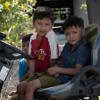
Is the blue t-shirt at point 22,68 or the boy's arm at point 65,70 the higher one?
the boy's arm at point 65,70

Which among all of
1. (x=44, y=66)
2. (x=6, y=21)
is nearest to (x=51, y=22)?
(x=44, y=66)

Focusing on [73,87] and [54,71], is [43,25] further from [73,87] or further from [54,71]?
[73,87]

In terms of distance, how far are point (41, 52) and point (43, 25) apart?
0.29m

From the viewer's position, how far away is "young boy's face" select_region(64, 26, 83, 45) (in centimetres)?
520

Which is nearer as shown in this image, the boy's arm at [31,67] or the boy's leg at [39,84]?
the boy's leg at [39,84]

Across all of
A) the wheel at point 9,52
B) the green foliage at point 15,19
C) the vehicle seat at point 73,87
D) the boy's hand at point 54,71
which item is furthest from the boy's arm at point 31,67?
the green foliage at point 15,19

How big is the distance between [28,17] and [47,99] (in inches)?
156

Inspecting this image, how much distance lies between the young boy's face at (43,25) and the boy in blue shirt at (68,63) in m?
0.19

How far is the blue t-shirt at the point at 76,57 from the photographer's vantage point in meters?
5.11

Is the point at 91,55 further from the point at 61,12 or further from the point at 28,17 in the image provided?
the point at 61,12

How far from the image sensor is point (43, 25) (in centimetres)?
536

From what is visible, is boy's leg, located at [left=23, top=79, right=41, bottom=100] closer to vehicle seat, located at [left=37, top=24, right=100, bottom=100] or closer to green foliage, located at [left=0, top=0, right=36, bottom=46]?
vehicle seat, located at [left=37, top=24, right=100, bottom=100]

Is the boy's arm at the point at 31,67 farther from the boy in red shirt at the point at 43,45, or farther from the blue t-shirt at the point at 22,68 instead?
the blue t-shirt at the point at 22,68

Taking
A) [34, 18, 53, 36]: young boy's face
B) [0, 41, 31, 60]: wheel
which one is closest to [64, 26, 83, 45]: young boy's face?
[34, 18, 53, 36]: young boy's face
